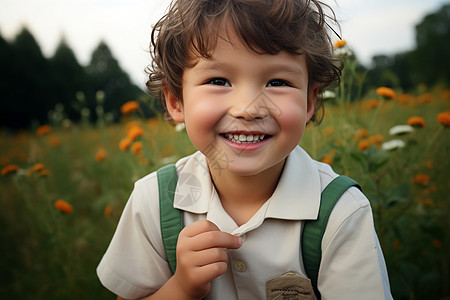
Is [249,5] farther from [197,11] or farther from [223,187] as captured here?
[223,187]

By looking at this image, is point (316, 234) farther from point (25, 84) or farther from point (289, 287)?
point (25, 84)

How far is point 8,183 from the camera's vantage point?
2.86 metres

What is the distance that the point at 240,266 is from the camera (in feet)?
2.64

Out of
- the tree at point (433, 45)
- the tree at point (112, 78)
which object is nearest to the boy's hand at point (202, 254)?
the tree at point (112, 78)

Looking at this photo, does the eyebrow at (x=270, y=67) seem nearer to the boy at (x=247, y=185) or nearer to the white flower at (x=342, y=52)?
the boy at (x=247, y=185)

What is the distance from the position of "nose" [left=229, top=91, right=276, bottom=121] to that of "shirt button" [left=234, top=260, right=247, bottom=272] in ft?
1.20

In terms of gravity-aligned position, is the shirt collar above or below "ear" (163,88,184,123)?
below

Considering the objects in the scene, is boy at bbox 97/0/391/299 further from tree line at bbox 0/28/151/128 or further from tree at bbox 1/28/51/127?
tree at bbox 1/28/51/127

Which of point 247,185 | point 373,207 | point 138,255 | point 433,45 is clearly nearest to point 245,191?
point 247,185

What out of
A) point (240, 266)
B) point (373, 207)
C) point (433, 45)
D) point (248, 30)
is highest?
point (248, 30)

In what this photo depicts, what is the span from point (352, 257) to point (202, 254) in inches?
13.8

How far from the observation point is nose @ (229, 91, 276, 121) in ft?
2.33

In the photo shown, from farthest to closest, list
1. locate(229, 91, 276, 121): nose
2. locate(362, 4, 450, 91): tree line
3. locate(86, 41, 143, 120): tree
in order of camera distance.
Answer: locate(362, 4, 450, 91): tree line → locate(86, 41, 143, 120): tree → locate(229, 91, 276, 121): nose

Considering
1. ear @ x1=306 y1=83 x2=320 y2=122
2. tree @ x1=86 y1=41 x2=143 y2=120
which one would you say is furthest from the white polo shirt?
tree @ x1=86 y1=41 x2=143 y2=120
